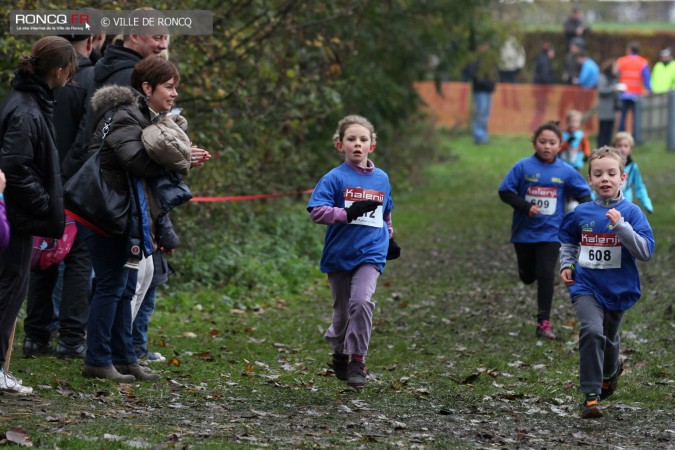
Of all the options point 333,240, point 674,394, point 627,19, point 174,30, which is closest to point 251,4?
point 174,30

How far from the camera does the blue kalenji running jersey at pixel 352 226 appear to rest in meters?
8.39

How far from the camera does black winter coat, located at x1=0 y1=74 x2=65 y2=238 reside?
742 centimetres

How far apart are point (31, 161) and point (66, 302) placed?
1847mm

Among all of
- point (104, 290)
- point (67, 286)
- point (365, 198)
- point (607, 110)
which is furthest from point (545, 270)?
point (607, 110)

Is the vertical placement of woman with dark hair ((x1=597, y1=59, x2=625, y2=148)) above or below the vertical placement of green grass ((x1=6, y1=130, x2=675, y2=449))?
above

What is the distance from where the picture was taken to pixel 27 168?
24.5 ft

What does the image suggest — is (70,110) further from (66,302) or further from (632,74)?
(632,74)

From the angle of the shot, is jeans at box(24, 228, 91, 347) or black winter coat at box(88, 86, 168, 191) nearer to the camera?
black winter coat at box(88, 86, 168, 191)

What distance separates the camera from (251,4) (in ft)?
49.7

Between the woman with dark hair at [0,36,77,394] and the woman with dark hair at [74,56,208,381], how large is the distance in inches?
16.5

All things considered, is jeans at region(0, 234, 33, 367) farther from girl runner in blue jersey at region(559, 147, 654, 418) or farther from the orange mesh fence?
the orange mesh fence

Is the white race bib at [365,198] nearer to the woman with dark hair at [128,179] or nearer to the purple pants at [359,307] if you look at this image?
the purple pants at [359,307]

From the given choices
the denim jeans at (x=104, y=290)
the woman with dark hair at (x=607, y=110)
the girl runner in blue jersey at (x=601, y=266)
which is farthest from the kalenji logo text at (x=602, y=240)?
the woman with dark hair at (x=607, y=110)

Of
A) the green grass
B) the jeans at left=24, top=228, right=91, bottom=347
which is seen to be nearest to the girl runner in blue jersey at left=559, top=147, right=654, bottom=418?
the green grass
